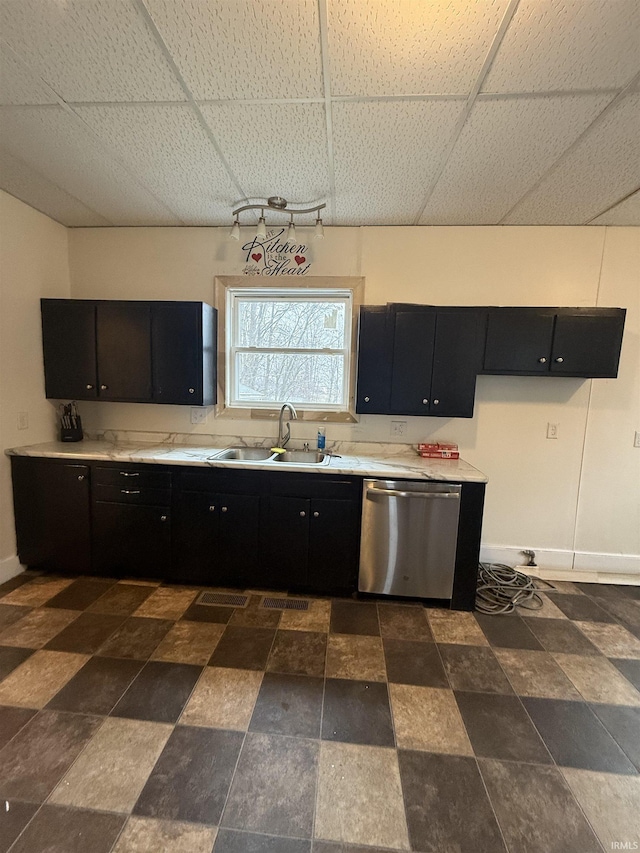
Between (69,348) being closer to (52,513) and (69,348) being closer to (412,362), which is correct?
(52,513)

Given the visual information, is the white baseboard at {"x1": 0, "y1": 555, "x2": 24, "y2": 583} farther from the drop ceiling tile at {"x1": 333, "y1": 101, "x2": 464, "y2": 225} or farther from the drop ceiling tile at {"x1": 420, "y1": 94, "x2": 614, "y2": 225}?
the drop ceiling tile at {"x1": 420, "y1": 94, "x2": 614, "y2": 225}

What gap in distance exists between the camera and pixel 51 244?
9.46ft

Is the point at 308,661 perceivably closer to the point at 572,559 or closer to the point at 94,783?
the point at 94,783

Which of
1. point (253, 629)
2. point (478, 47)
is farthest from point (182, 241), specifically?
point (253, 629)

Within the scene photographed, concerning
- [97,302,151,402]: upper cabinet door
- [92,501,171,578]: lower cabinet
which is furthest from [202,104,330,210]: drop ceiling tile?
[92,501,171,578]: lower cabinet

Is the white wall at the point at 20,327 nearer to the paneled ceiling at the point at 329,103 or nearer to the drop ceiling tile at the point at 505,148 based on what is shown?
the paneled ceiling at the point at 329,103

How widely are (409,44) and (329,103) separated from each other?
405 millimetres

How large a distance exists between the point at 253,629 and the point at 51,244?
3.25 meters

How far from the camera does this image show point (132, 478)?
257cm

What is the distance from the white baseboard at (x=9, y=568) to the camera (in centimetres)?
256

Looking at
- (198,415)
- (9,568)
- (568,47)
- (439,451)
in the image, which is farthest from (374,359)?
(9,568)

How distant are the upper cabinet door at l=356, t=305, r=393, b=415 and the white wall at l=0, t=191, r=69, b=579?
2477 mm

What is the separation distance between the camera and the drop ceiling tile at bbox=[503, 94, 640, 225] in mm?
1694

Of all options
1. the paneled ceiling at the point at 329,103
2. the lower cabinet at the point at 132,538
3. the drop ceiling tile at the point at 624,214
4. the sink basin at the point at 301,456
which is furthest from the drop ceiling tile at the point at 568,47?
the lower cabinet at the point at 132,538
